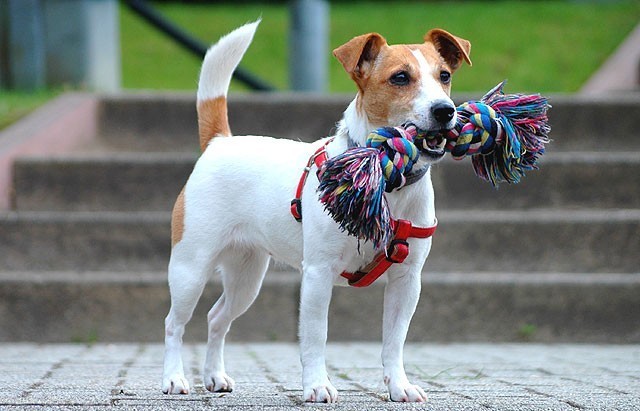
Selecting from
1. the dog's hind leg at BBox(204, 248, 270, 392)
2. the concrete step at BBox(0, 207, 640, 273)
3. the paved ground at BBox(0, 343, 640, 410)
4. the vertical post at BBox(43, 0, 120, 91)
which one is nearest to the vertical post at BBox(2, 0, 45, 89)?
the vertical post at BBox(43, 0, 120, 91)

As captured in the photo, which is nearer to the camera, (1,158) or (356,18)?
(1,158)

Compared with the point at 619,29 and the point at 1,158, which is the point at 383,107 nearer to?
the point at 1,158

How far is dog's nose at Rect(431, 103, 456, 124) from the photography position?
334 centimetres

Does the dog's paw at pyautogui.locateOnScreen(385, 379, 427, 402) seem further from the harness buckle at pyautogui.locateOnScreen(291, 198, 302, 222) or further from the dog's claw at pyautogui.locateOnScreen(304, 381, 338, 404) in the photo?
the harness buckle at pyautogui.locateOnScreen(291, 198, 302, 222)

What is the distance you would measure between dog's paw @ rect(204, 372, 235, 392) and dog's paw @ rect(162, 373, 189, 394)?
6.9 inches

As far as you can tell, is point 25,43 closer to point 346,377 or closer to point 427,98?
point 346,377

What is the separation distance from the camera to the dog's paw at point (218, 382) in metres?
3.89

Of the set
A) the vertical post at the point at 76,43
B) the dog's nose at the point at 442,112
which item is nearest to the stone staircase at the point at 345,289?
the vertical post at the point at 76,43

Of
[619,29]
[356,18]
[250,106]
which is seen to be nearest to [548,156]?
[250,106]

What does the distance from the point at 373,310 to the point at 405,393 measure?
267cm

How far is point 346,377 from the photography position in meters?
4.30

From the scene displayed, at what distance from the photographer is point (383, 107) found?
3.52 metres

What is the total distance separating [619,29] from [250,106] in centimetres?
574

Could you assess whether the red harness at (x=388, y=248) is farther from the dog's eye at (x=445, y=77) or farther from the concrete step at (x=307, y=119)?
the concrete step at (x=307, y=119)
